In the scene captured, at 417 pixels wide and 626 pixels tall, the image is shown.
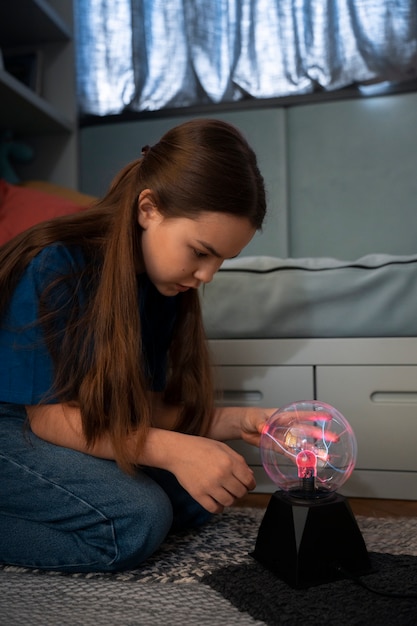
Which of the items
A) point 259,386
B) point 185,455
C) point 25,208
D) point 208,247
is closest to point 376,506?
point 259,386

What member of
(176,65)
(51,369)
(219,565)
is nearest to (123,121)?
(176,65)

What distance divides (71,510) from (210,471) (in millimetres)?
217

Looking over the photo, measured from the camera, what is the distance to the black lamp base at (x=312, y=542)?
2.75ft

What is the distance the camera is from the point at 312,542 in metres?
0.84

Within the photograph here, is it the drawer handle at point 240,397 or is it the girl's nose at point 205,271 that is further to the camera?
the drawer handle at point 240,397

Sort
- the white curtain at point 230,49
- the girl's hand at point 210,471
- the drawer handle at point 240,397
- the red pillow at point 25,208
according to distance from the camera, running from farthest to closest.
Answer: the white curtain at point 230,49 → the red pillow at point 25,208 → the drawer handle at point 240,397 → the girl's hand at point 210,471

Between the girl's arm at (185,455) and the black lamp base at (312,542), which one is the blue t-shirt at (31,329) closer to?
the girl's arm at (185,455)

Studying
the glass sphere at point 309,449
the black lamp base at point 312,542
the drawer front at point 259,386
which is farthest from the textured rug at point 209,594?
the drawer front at point 259,386

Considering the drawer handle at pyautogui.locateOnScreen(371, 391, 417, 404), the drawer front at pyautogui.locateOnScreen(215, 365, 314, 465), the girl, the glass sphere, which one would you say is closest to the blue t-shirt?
the girl

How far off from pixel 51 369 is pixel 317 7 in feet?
5.51

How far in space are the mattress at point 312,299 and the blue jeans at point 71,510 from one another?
515 millimetres

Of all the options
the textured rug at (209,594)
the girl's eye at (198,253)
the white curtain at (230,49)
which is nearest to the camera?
the textured rug at (209,594)

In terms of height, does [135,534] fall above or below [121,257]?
below

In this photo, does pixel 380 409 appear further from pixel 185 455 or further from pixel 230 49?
pixel 230 49
